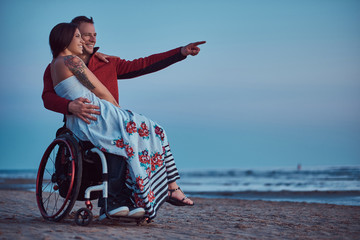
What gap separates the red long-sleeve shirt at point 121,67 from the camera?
360 centimetres

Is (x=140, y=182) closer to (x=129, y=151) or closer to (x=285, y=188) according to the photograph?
(x=129, y=151)

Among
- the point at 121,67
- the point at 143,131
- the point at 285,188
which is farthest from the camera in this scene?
the point at 285,188

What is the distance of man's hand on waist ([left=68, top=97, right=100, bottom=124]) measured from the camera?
306cm

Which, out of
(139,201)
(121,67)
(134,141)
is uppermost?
(121,67)

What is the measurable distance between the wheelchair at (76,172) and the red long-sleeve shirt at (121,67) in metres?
0.46

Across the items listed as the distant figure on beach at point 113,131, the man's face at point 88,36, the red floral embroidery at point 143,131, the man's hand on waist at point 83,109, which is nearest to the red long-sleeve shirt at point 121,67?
the man's face at point 88,36

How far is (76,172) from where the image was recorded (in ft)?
9.77

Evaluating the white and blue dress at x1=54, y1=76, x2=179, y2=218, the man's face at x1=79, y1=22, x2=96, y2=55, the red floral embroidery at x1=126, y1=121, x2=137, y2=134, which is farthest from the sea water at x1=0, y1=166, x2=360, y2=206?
the man's face at x1=79, y1=22, x2=96, y2=55

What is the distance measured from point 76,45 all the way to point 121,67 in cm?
55

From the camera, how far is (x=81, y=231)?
276 cm

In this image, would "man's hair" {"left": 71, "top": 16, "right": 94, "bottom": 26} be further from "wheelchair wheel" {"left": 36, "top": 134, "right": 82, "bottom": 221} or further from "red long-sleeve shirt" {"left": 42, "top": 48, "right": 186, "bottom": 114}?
"wheelchair wheel" {"left": 36, "top": 134, "right": 82, "bottom": 221}

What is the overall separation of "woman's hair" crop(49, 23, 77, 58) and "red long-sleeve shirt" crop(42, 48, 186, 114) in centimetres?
21

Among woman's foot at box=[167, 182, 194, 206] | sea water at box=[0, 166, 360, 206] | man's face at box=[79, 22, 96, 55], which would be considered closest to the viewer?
woman's foot at box=[167, 182, 194, 206]

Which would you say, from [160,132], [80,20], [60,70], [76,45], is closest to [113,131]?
[160,132]
